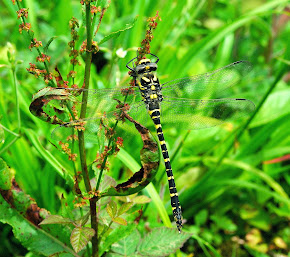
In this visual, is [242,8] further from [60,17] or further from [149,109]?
[149,109]

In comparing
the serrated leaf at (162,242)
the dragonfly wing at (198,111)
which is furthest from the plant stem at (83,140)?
the dragonfly wing at (198,111)

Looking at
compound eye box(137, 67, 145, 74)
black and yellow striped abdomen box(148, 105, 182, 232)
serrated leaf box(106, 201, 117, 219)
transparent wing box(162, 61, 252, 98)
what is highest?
transparent wing box(162, 61, 252, 98)

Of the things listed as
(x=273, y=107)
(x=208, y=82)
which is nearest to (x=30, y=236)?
(x=208, y=82)

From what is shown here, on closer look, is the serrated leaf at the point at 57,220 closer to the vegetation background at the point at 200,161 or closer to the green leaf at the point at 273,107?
the vegetation background at the point at 200,161

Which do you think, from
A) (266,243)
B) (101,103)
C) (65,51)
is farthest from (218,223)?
(65,51)

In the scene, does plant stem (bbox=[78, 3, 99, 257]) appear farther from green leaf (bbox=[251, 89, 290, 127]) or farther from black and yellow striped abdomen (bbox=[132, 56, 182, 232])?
green leaf (bbox=[251, 89, 290, 127])

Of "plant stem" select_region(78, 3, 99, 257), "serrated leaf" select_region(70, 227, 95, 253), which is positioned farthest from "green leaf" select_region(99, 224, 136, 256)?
"serrated leaf" select_region(70, 227, 95, 253)

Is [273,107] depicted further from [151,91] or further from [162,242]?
[162,242]

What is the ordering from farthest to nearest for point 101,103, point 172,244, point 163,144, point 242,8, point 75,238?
point 242,8 → point 163,144 → point 101,103 → point 172,244 → point 75,238
